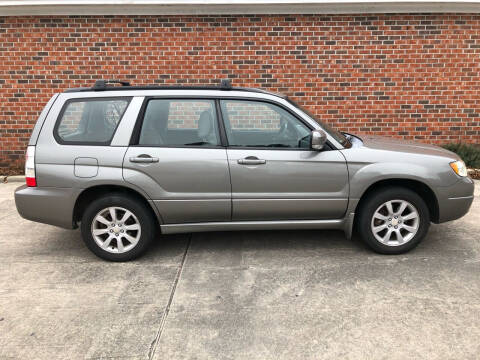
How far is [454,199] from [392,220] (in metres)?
0.64

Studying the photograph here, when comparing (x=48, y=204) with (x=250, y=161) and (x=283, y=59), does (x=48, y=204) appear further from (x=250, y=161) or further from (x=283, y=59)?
(x=283, y=59)

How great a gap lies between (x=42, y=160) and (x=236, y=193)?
73.4 inches

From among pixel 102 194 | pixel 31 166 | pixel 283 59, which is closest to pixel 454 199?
pixel 102 194

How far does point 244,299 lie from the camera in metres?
3.47

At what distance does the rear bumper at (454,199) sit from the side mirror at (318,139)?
4.10ft

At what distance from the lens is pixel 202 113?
427 cm

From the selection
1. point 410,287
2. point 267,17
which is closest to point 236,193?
point 410,287

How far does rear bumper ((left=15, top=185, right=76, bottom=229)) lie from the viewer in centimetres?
409

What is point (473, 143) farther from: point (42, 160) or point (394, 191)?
point (42, 160)

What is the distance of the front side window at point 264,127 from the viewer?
4.21 m

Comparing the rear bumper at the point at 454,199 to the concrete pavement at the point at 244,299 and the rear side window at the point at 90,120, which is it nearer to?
the concrete pavement at the point at 244,299

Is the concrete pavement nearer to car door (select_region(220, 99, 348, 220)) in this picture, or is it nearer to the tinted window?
car door (select_region(220, 99, 348, 220))

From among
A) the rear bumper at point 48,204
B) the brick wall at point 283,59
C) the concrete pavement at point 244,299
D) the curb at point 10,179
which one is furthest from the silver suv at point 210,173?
the curb at point 10,179

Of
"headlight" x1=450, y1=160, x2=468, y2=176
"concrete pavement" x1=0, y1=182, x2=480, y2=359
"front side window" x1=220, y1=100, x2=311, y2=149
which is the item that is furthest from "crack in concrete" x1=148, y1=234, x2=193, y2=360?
"headlight" x1=450, y1=160, x2=468, y2=176
